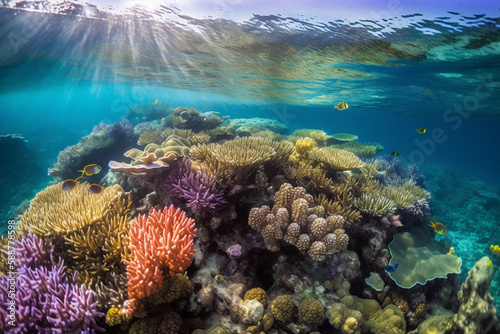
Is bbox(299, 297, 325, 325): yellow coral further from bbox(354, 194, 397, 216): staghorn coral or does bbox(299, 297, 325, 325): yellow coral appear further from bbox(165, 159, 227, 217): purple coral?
bbox(354, 194, 397, 216): staghorn coral

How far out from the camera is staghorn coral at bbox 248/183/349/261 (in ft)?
13.4

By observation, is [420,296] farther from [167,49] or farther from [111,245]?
[167,49]

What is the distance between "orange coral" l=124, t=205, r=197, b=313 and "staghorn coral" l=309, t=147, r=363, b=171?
12.4ft

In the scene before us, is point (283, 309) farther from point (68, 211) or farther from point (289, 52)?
point (289, 52)

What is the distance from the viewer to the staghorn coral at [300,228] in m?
4.07

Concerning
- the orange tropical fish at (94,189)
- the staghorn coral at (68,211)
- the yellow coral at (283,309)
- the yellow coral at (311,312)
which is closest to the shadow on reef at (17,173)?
the staghorn coral at (68,211)

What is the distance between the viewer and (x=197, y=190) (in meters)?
4.47

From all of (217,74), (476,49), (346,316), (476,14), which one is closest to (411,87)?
(476,49)

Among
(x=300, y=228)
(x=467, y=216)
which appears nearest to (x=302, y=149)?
(x=300, y=228)

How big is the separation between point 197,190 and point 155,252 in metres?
1.47

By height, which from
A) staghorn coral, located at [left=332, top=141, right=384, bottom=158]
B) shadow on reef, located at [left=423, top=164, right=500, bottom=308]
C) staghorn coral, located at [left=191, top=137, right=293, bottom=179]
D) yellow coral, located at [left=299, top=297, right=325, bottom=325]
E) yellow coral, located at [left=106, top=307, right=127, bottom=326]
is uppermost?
staghorn coral, located at [left=191, top=137, right=293, bottom=179]

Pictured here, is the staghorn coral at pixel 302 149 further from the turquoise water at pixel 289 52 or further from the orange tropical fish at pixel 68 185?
the turquoise water at pixel 289 52

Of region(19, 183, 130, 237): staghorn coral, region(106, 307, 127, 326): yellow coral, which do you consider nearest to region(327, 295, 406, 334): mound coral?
region(106, 307, 127, 326): yellow coral

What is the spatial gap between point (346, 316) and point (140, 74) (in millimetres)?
30358
